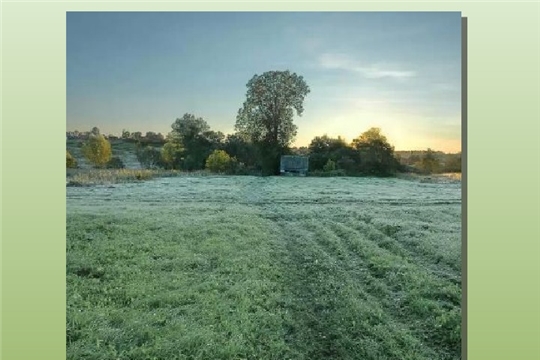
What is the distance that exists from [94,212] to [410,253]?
3417 millimetres

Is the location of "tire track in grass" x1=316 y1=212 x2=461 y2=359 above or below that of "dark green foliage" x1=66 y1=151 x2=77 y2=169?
below

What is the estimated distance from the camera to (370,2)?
671cm

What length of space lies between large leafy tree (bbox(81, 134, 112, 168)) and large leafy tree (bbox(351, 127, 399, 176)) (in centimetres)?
268

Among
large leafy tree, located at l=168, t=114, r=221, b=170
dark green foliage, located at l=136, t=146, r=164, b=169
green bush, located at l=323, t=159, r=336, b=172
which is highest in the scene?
large leafy tree, located at l=168, t=114, r=221, b=170

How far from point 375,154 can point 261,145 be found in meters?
1.27

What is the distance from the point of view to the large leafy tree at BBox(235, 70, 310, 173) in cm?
696

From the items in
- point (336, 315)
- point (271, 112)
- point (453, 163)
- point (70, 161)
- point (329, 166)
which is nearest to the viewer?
point (336, 315)

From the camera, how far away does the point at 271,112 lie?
719 centimetres

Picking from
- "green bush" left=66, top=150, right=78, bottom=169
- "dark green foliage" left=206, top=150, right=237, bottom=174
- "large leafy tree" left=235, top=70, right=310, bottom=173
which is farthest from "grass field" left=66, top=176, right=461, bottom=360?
"large leafy tree" left=235, top=70, right=310, bottom=173

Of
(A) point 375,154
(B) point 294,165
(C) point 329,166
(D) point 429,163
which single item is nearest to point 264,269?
(B) point 294,165

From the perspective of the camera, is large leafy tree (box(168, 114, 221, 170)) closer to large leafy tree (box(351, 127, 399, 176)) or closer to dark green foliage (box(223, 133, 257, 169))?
dark green foliage (box(223, 133, 257, 169))

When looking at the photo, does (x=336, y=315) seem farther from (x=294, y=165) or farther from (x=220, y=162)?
(x=220, y=162)

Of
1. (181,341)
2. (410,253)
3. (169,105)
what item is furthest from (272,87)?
(181,341)
